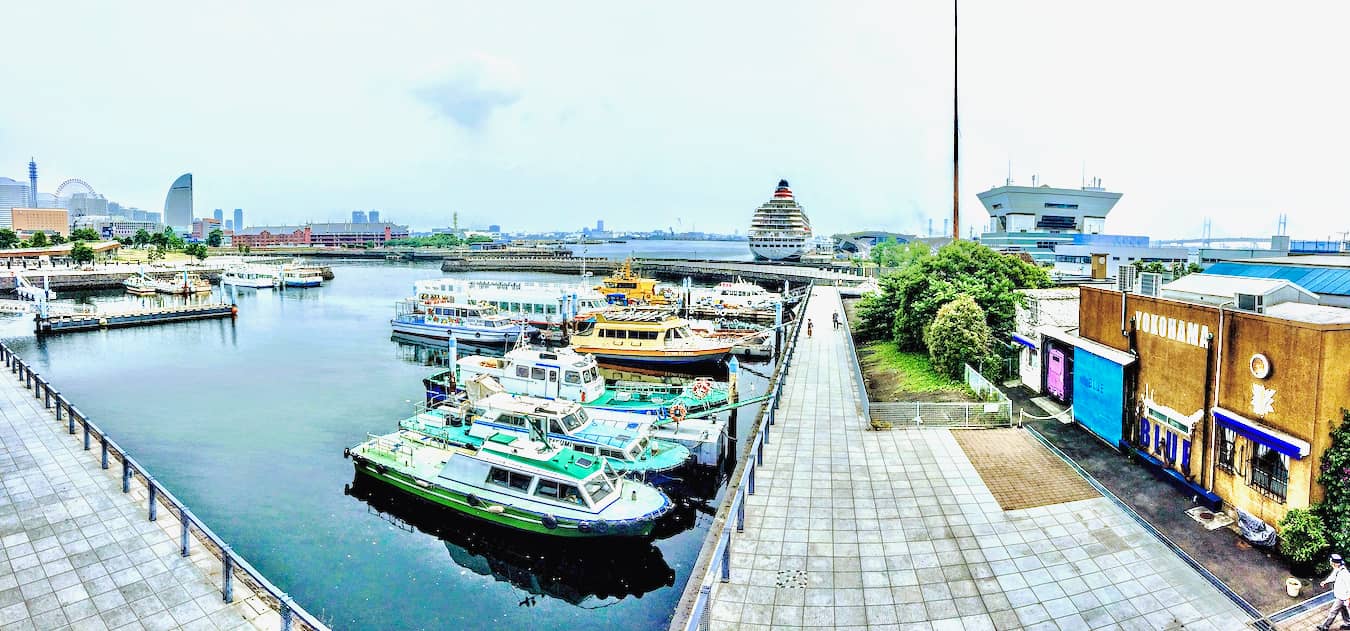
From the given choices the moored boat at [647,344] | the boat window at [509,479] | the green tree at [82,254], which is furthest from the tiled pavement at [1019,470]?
the green tree at [82,254]

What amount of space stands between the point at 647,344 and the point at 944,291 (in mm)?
13088

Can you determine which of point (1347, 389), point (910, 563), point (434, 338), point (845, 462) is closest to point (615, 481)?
point (845, 462)

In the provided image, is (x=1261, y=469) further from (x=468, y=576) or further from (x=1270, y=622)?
(x=468, y=576)

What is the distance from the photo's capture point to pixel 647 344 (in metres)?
32.2

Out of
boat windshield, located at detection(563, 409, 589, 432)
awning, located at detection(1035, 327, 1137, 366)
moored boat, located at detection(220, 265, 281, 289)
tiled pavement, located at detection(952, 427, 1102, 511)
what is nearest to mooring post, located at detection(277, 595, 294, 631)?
boat windshield, located at detection(563, 409, 589, 432)

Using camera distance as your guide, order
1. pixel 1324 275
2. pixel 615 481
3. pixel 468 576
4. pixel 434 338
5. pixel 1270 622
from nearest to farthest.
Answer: pixel 1270 622
pixel 1324 275
pixel 468 576
pixel 615 481
pixel 434 338

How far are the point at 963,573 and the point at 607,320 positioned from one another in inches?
975

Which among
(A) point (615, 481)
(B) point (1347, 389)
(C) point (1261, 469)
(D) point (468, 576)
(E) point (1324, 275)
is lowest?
(D) point (468, 576)

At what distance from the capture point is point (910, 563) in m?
9.64

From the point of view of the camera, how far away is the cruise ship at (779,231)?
404 ft

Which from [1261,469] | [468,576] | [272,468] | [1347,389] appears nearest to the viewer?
[1347,389]

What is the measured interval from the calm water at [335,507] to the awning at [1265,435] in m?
9.40

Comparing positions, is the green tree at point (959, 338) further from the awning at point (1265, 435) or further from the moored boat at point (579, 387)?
the awning at point (1265, 435)

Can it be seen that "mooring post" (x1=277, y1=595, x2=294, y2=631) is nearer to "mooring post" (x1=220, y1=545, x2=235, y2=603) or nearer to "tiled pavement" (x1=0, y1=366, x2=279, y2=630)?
"tiled pavement" (x1=0, y1=366, x2=279, y2=630)
